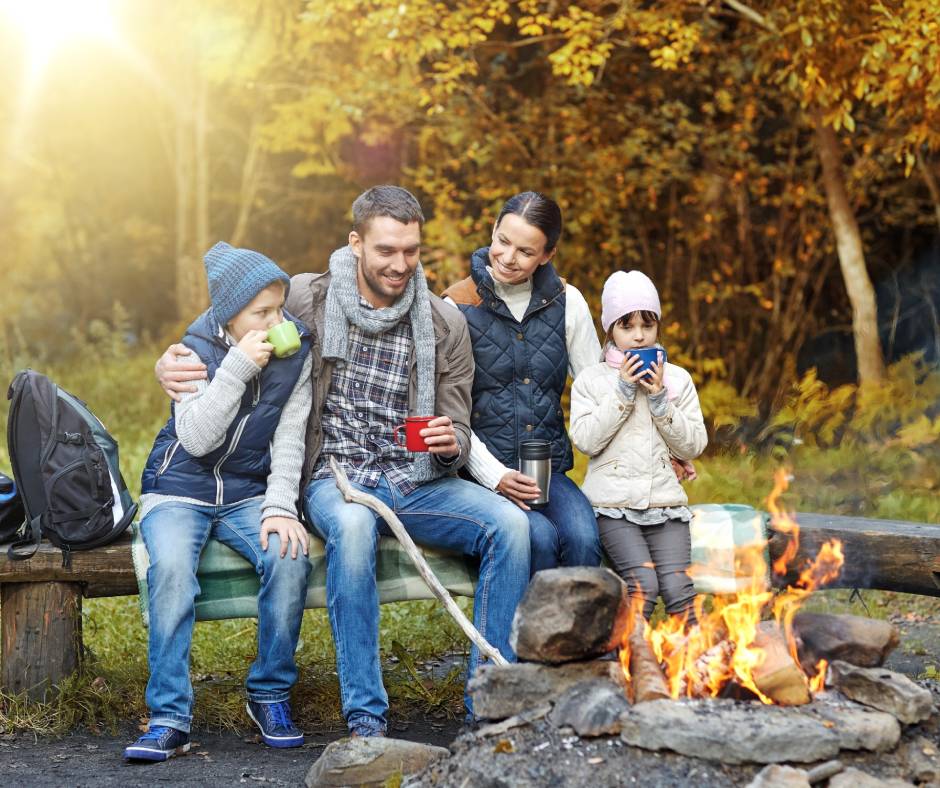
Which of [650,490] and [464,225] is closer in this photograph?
[650,490]

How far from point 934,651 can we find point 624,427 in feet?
7.40

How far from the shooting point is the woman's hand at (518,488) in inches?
169

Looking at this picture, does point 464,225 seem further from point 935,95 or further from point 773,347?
point 935,95

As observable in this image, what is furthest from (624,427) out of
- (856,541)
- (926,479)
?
(926,479)

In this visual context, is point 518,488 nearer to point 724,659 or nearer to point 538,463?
point 538,463

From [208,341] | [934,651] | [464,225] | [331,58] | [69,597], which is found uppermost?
[331,58]

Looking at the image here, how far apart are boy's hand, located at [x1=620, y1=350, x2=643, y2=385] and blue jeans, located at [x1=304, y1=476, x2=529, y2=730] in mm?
580

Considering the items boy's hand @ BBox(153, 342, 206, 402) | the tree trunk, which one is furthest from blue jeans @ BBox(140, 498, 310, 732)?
the tree trunk

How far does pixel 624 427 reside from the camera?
438cm

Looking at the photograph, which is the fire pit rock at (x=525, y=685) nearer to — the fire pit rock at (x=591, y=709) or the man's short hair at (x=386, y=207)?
the fire pit rock at (x=591, y=709)

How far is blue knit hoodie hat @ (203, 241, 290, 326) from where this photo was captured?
4070 millimetres

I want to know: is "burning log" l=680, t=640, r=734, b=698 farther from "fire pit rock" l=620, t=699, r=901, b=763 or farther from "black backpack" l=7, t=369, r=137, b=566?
"black backpack" l=7, t=369, r=137, b=566

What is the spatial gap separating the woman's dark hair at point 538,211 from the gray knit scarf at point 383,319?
408 mm

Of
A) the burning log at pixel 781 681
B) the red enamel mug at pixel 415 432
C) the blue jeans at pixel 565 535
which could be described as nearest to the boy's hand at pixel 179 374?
the red enamel mug at pixel 415 432
